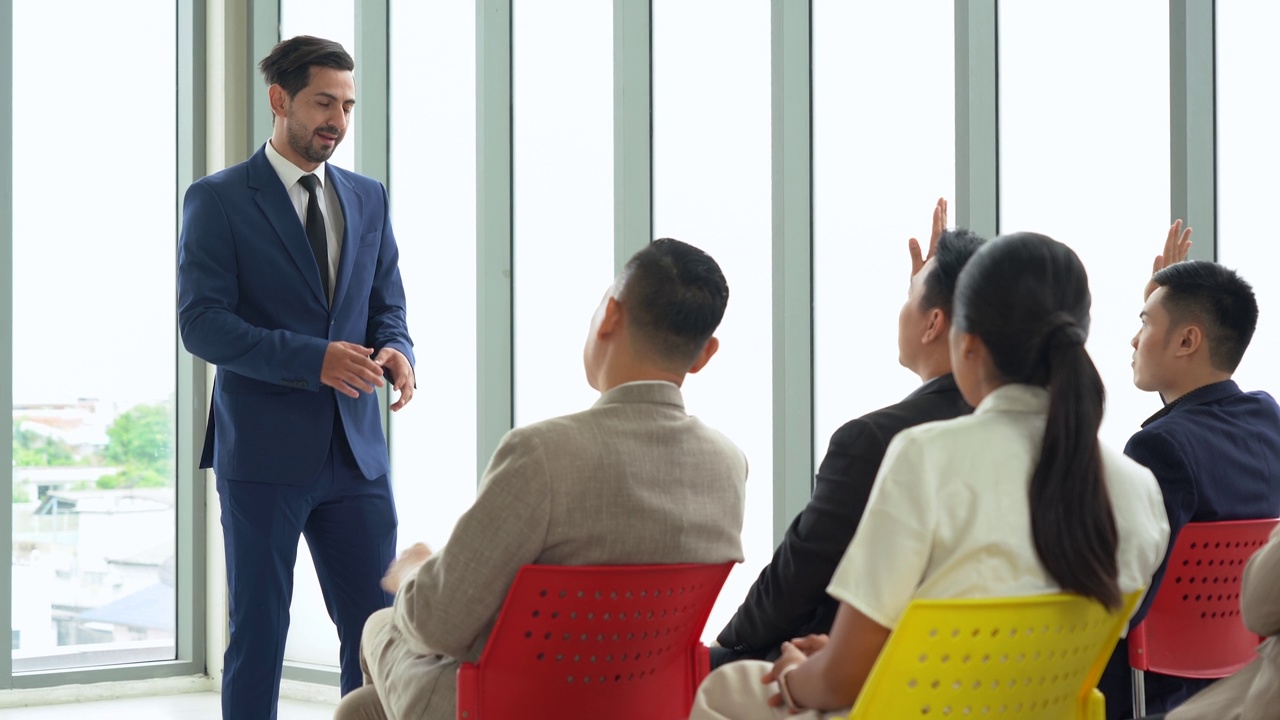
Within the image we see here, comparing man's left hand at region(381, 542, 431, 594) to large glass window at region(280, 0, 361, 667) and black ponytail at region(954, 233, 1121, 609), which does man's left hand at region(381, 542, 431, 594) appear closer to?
black ponytail at region(954, 233, 1121, 609)

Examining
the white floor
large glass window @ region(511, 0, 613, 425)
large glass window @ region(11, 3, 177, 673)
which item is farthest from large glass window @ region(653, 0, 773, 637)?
large glass window @ region(11, 3, 177, 673)

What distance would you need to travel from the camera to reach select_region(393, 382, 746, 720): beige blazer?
1769mm

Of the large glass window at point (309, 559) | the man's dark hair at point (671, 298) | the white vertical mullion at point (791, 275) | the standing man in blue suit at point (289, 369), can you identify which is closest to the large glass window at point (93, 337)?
the large glass window at point (309, 559)

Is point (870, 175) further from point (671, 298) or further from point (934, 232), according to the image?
point (671, 298)

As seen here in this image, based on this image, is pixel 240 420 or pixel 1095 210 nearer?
pixel 240 420

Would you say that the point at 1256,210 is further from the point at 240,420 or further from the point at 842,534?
the point at 240,420

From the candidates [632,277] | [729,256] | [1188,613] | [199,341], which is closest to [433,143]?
[729,256]

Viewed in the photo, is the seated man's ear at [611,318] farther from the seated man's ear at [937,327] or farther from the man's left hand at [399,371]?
the man's left hand at [399,371]

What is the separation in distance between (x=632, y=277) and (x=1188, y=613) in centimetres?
115

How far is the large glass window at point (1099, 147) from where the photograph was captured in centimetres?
333

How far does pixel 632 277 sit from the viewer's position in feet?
6.57

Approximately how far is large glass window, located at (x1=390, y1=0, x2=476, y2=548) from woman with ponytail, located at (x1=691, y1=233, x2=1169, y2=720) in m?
3.06

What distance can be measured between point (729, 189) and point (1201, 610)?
2151 millimetres

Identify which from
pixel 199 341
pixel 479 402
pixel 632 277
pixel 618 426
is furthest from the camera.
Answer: pixel 479 402
